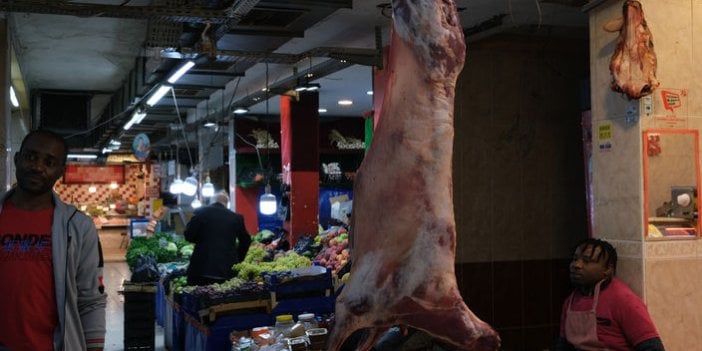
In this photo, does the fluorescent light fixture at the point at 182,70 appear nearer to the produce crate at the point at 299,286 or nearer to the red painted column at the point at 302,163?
the produce crate at the point at 299,286

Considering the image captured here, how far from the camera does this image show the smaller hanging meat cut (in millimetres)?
4105

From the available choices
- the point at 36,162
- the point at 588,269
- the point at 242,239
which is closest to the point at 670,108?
the point at 588,269

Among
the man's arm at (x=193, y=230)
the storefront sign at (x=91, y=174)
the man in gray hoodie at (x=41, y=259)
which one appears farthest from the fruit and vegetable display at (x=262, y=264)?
the storefront sign at (x=91, y=174)

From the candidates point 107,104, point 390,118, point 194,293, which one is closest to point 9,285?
point 390,118

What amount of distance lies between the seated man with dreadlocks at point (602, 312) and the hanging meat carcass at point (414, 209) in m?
2.02

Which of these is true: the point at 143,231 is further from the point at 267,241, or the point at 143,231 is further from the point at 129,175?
the point at 129,175

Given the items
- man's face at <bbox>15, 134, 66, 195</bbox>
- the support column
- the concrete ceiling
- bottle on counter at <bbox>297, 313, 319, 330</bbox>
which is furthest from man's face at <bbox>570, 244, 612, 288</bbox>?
the support column

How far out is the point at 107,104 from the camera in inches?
609

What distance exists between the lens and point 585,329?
3.86 m

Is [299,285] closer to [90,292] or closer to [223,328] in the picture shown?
[223,328]

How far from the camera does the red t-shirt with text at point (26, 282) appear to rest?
3154 millimetres

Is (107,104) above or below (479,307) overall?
above

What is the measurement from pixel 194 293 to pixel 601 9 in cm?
425

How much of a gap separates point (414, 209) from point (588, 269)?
2.28m
